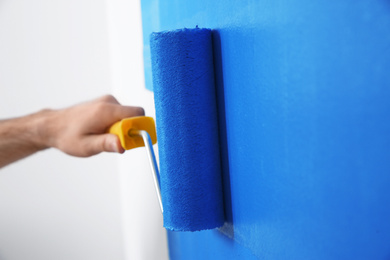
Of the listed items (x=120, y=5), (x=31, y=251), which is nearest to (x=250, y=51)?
(x=120, y=5)

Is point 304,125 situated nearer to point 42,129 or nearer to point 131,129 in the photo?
point 131,129

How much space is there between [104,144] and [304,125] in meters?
0.39

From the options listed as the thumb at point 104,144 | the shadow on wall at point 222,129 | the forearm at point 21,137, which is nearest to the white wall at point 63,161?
the forearm at point 21,137

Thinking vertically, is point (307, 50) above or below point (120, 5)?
below

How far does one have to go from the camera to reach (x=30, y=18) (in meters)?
1.49

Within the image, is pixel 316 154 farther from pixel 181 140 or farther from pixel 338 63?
→ pixel 181 140

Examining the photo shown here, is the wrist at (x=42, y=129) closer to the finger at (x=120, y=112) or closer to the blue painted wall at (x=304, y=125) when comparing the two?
the finger at (x=120, y=112)

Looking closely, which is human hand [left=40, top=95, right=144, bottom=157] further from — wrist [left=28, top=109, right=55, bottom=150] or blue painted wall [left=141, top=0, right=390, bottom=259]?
blue painted wall [left=141, top=0, right=390, bottom=259]

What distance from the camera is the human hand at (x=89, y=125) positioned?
74 centimetres

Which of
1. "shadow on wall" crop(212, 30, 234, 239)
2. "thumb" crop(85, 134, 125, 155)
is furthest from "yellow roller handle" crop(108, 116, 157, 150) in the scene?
"shadow on wall" crop(212, 30, 234, 239)

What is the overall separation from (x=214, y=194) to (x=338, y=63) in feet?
0.98

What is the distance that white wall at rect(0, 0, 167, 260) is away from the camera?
1.48m

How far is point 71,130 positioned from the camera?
77 centimetres

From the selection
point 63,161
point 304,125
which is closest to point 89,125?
point 304,125
